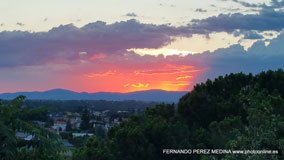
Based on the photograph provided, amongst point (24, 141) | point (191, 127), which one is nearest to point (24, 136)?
point (24, 141)

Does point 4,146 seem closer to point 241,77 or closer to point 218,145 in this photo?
point 218,145

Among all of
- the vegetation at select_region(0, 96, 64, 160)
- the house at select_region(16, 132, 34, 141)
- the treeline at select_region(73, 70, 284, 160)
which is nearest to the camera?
the vegetation at select_region(0, 96, 64, 160)

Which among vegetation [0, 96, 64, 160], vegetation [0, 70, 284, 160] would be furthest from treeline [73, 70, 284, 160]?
vegetation [0, 96, 64, 160]

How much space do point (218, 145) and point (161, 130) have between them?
3421 mm

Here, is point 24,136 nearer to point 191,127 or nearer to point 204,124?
point 191,127

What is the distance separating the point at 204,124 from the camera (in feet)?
71.1

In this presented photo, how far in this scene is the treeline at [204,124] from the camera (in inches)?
367

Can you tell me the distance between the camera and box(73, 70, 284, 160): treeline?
367 inches

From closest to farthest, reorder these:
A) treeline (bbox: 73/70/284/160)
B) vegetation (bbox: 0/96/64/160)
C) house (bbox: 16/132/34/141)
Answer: vegetation (bbox: 0/96/64/160)
house (bbox: 16/132/34/141)
treeline (bbox: 73/70/284/160)

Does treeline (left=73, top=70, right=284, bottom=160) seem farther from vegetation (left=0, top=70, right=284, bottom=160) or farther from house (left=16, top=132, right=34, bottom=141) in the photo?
house (left=16, top=132, right=34, bottom=141)

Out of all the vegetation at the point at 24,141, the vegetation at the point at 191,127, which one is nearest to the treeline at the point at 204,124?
the vegetation at the point at 191,127

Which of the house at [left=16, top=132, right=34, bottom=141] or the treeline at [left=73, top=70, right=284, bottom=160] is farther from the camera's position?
the treeline at [left=73, top=70, right=284, bottom=160]

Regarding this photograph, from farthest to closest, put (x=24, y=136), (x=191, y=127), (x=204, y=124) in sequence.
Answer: (x=204, y=124) < (x=191, y=127) < (x=24, y=136)

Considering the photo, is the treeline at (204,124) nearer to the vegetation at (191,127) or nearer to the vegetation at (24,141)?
the vegetation at (191,127)
